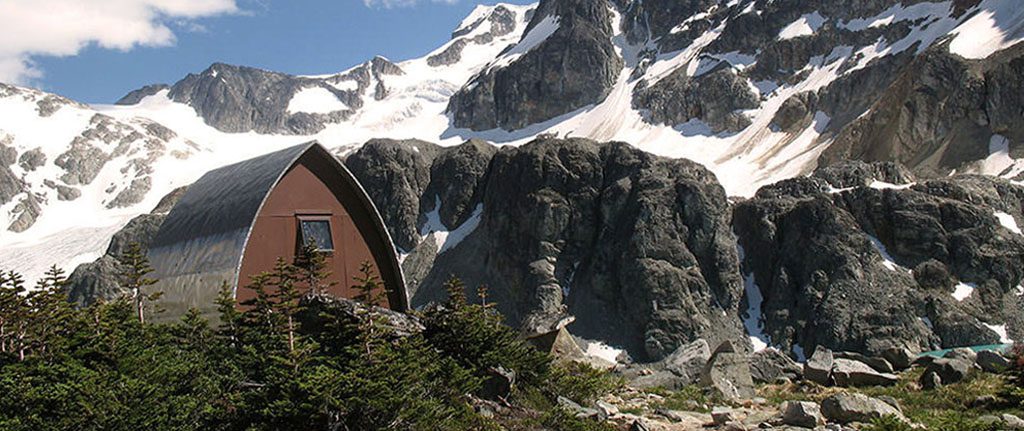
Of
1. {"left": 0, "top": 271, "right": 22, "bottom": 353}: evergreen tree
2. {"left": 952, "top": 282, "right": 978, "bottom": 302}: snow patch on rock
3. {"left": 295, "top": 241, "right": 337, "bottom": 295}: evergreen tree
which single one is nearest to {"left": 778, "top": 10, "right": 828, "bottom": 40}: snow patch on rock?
{"left": 952, "top": 282, "right": 978, "bottom": 302}: snow patch on rock

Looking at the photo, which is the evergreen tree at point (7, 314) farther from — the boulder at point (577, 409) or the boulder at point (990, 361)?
the boulder at point (990, 361)

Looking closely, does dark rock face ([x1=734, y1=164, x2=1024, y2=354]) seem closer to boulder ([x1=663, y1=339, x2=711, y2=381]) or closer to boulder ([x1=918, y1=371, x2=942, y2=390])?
boulder ([x1=663, y1=339, x2=711, y2=381])

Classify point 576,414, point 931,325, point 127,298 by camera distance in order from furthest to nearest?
1. point 931,325
2. point 127,298
3. point 576,414

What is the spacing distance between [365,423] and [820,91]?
4921 inches

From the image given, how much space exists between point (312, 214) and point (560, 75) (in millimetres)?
146891

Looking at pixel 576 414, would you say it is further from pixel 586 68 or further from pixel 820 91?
pixel 586 68

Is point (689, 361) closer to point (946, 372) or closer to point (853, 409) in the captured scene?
point (946, 372)

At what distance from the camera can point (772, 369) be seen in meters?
26.4

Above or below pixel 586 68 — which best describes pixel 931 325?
below

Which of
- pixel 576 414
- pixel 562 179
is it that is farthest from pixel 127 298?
pixel 562 179

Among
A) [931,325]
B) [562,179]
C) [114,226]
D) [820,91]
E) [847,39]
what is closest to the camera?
[931,325]

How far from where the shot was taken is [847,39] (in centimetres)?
13312

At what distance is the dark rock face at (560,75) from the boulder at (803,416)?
151726 millimetres

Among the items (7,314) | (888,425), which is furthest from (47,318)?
(888,425)
